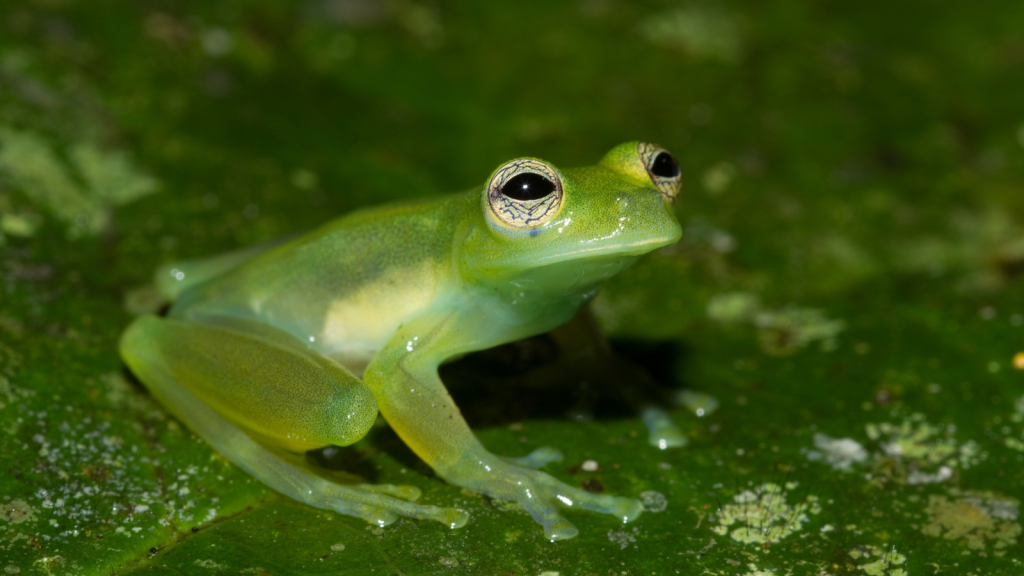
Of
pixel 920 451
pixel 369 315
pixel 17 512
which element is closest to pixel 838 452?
pixel 920 451

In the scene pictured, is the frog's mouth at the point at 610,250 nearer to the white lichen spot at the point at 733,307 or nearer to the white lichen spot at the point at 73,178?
the white lichen spot at the point at 733,307

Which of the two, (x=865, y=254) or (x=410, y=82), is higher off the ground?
(x=410, y=82)

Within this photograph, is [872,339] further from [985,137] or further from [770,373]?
[985,137]

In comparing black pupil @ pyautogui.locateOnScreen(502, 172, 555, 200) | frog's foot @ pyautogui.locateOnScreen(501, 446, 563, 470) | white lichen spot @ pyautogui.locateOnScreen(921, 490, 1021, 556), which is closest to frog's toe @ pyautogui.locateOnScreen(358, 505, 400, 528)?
frog's foot @ pyautogui.locateOnScreen(501, 446, 563, 470)

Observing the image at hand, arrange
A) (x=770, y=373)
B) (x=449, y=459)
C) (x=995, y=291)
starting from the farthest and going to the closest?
(x=995, y=291)
(x=770, y=373)
(x=449, y=459)

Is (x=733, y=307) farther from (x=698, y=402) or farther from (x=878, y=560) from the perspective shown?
(x=878, y=560)

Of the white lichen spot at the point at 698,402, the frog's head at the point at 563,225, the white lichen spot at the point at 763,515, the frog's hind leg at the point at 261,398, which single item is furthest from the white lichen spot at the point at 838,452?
the frog's hind leg at the point at 261,398

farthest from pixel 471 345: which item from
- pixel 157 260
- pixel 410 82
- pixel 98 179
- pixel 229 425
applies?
pixel 410 82
